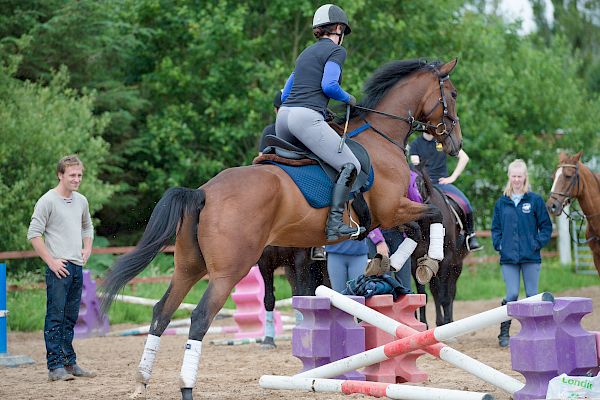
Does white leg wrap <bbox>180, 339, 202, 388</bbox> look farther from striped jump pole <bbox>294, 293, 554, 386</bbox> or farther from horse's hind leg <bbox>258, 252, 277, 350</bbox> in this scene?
horse's hind leg <bbox>258, 252, 277, 350</bbox>

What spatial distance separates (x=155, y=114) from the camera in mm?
23547

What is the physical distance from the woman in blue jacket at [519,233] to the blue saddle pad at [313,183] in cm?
400

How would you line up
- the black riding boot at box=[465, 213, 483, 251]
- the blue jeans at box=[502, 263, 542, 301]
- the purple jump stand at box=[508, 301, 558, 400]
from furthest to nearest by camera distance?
the black riding boot at box=[465, 213, 483, 251]
the blue jeans at box=[502, 263, 542, 301]
the purple jump stand at box=[508, 301, 558, 400]

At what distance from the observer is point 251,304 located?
12688 mm

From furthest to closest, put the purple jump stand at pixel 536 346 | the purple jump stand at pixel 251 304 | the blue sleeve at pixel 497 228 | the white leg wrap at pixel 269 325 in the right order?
the purple jump stand at pixel 251 304 → the white leg wrap at pixel 269 325 → the blue sleeve at pixel 497 228 → the purple jump stand at pixel 536 346

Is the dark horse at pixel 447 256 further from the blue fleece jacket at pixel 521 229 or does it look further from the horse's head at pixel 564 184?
the horse's head at pixel 564 184

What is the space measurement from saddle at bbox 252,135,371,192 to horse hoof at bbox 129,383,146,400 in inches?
80.1

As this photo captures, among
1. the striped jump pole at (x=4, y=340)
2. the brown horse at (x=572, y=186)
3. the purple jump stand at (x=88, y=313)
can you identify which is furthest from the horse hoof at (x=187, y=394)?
the purple jump stand at (x=88, y=313)

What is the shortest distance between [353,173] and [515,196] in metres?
4.11

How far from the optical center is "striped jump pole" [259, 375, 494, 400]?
5.63 meters

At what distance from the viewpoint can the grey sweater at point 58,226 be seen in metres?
9.13

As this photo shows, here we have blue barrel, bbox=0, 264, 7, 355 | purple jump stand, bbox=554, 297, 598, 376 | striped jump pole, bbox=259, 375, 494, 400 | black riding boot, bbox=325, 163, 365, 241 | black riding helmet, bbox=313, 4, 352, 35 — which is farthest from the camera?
blue barrel, bbox=0, 264, 7, 355

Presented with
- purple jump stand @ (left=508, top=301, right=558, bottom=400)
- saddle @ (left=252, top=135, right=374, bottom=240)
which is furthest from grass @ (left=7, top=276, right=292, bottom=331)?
purple jump stand @ (left=508, top=301, right=558, bottom=400)

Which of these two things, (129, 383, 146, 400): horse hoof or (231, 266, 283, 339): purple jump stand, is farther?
(231, 266, 283, 339): purple jump stand
